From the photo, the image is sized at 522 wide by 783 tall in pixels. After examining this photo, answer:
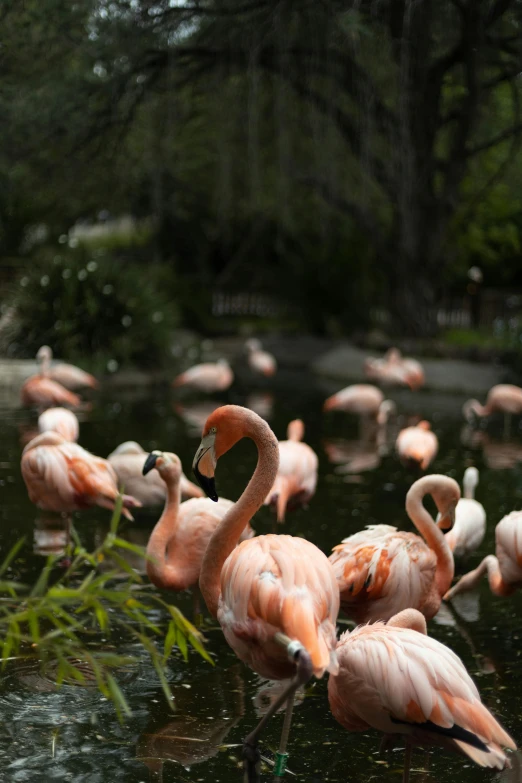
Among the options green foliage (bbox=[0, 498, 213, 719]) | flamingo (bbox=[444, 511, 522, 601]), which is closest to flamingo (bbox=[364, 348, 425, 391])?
flamingo (bbox=[444, 511, 522, 601])

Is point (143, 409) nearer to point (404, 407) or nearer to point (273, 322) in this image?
point (404, 407)

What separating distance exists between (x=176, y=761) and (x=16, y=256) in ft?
59.2

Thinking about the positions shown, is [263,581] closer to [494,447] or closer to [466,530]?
[466,530]

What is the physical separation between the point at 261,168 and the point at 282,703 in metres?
13.4

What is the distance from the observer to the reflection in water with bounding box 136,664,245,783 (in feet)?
11.7

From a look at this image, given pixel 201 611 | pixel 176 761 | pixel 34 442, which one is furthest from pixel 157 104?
pixel 176 761

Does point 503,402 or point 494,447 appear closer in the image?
point 494,447

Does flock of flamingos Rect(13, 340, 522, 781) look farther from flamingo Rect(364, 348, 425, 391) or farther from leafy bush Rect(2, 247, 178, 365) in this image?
leafy bush Rect(2, 247, 178, 365)

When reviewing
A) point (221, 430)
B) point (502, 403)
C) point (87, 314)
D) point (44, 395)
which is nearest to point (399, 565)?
point (221, 430)

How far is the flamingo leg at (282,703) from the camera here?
3.02 metres

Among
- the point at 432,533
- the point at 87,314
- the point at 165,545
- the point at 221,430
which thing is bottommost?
the point at 165,545

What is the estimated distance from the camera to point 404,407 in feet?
45.0

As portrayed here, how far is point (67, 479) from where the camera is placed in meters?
5.91

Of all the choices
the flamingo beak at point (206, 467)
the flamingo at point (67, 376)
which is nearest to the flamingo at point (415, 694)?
the flamingo beak at point (206, 467)
